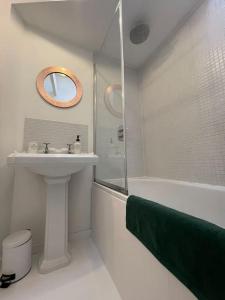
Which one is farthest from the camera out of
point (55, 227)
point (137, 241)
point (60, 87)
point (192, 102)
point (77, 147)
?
point (60, 87)

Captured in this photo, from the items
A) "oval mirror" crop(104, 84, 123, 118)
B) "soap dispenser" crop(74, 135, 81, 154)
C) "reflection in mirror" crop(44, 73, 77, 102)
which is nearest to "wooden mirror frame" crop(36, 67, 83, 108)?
"reflection in mirror" crop(44, 73, 77, 102)

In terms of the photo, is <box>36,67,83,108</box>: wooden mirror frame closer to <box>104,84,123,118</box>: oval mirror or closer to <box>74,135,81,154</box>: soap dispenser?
<box>104,84,123,118</box>: oval mirror

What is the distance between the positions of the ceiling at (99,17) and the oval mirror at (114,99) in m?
0.33

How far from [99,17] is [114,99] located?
82 centimetres

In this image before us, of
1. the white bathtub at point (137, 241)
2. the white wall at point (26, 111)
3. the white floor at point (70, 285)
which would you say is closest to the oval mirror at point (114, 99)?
the white wall at point (26, 111)

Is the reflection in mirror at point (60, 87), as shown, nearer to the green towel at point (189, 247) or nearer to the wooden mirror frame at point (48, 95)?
the wooden mirror frame at point (48, 95)

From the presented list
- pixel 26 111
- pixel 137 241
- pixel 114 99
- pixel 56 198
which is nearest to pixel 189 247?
pixel 137 241

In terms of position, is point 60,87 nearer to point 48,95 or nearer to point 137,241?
point 48,95

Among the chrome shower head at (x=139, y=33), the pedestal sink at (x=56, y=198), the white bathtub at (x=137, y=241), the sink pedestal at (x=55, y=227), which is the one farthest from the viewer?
the chrome shower head at (x=139, y=33)

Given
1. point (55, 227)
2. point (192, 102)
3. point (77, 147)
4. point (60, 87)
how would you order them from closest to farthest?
point (55, 227)
point (192, 102)
point (77, 147)
point (60, 87)

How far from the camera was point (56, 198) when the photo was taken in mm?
1266

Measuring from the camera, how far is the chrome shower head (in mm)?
1594

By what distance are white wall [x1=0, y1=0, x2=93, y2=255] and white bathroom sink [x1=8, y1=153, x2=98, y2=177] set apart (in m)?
0.42

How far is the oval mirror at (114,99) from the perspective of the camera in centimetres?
146
